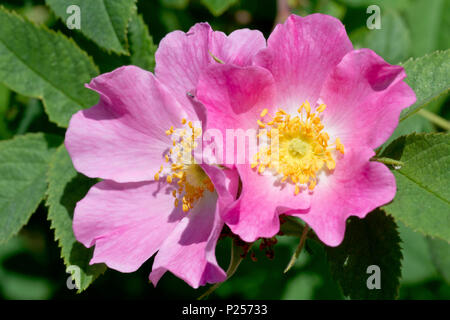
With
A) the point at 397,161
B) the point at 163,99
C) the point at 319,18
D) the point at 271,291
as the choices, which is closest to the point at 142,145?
the point at 163,99

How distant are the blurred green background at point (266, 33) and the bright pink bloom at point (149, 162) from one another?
0.80 m

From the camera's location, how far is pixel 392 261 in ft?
5.80

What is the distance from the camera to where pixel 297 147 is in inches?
77.3

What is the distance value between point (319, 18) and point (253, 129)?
0.45 m

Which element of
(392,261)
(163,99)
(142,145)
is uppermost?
(163,99)

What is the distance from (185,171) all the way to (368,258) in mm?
695

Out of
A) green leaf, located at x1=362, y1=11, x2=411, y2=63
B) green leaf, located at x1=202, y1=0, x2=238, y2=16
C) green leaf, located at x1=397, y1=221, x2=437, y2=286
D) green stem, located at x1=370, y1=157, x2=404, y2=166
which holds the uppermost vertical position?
green leaf, located at x1=202, y1=0, x2=238, y2=16

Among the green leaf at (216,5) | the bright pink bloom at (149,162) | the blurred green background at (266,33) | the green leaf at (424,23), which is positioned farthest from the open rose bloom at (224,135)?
the green leaf at (424,23)

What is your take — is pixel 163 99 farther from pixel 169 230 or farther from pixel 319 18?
pixel 319 18

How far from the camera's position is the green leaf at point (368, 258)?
1.76m

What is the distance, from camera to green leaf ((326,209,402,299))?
176cm

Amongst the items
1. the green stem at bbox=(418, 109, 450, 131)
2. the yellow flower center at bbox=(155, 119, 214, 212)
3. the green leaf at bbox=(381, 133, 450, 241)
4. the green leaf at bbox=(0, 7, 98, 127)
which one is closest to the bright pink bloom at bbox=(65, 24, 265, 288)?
the yellow flower center at bbox=(155, 119, 214, 212)

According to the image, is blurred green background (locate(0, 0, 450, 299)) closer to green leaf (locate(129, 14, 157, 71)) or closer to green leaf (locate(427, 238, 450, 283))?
green leaf (locate(427, 238, 450, 283))

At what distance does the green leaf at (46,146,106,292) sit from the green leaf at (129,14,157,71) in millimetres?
473
